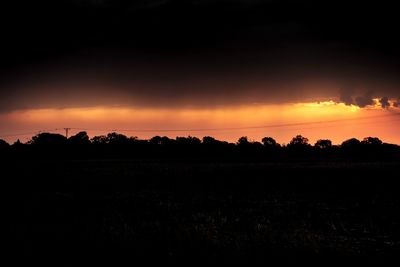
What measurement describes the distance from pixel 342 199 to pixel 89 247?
72.4ft

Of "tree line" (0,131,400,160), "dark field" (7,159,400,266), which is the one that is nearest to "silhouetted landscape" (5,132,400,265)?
"dark field" (7,159,400,266)

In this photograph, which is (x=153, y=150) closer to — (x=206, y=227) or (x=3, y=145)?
(x=3, y=145)

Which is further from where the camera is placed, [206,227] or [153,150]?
[153,150]

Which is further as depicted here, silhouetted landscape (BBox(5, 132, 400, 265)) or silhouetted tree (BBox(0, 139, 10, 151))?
silhouetted tree (BBox(0, 139, 10, 151))

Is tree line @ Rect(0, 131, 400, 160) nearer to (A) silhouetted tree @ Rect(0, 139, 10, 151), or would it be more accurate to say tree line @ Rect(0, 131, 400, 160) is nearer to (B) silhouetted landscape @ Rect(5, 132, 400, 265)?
(A) silhouetted tree @ Rect(0, 139, 10, 151)

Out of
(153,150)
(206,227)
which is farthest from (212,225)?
→ (153,150)

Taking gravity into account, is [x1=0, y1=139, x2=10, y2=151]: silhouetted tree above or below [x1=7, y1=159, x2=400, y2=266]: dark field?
above

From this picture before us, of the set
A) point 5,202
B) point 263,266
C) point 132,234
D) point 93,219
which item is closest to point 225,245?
point 263,266

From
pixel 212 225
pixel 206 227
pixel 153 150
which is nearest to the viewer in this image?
pixel 206 227

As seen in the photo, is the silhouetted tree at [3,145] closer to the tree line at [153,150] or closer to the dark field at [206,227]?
the tree line at [153,150]

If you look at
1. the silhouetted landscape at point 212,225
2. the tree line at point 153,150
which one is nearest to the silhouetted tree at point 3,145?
the tree line at point 153,150

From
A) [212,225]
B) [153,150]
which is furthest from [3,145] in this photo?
[212,225]

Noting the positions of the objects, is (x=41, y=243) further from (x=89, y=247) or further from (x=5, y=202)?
(x=5, y=202)

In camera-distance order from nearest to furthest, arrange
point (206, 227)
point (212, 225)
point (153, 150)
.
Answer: point (206, 227)
point (212, 225)
point (153, 150)
